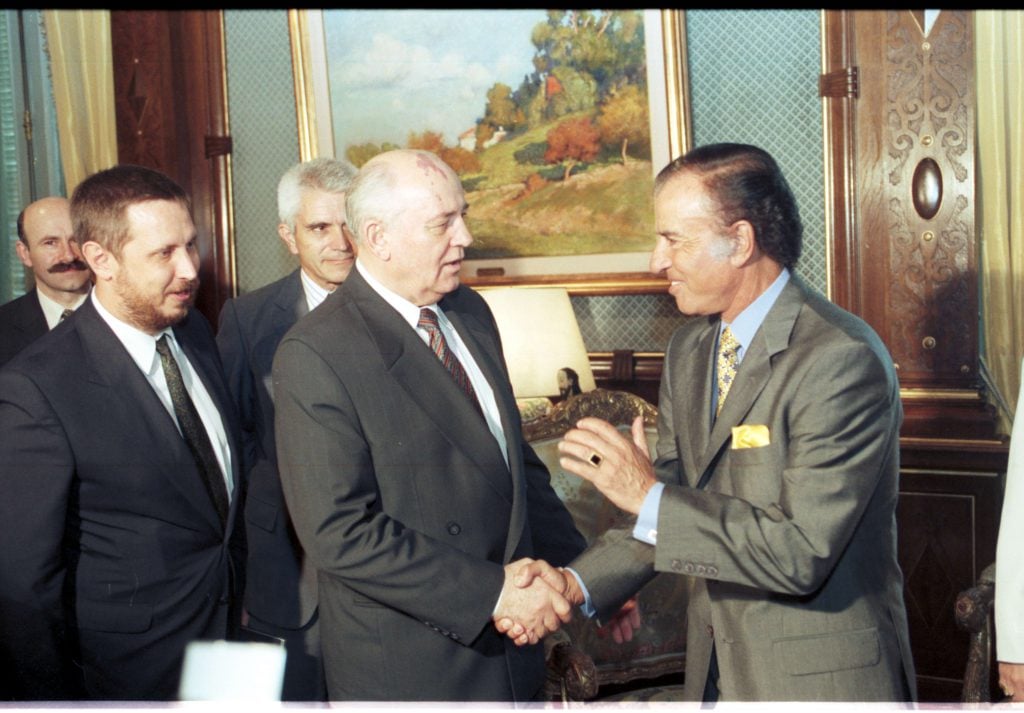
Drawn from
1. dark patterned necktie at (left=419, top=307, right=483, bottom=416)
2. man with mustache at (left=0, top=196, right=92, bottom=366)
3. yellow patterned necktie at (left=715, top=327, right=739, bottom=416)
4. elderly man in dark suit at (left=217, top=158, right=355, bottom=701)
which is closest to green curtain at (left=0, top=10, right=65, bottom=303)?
man with mustache at (left=0, top=196, right=92, bottom=366)

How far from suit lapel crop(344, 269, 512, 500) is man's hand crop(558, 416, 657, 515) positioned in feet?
0.58

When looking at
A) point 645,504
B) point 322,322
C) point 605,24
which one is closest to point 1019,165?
point 605,24

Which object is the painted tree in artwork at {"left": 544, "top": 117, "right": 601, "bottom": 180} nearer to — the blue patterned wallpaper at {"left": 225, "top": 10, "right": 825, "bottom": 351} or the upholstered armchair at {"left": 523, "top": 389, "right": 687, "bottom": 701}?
the blue patterned wallpaper at {"left": 225, "top": 10, "right": 825, "bottom": 351}

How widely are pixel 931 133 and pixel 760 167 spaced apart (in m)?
0.99

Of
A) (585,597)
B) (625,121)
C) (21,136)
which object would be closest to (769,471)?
(585,597)

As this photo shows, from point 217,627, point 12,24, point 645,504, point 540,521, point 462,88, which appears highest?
point 12,24

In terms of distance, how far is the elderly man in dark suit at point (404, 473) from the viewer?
4.81 feet

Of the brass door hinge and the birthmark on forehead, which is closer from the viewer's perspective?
the birthmark on forehead

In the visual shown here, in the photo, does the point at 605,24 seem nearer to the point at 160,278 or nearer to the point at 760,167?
the point at 760,167

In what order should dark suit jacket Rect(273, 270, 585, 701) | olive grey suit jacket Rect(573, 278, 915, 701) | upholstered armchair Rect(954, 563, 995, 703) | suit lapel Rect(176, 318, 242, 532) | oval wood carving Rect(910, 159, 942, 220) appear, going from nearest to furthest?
1. olive grey suit jacket Rect(573, 278, 915, 701)
2. dark suit jacket Rect(273, 270, 585, 701)
3. suit lapel Rect(176, 318, 242, 532)
4. upholstered armchair Rect(954, 563, 995, 703)
5. oval wood carving Rect(910, 159, 942, 220)

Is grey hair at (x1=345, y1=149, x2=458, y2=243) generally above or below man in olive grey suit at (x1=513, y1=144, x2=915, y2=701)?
above

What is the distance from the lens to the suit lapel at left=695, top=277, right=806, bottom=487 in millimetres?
1439

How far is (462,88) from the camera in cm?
214

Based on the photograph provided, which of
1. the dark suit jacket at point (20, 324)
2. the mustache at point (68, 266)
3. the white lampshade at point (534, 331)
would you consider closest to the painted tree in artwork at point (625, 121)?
the white lampshade at point (534, 331)
